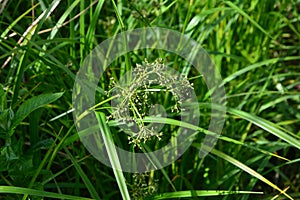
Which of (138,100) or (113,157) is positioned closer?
(113,157)

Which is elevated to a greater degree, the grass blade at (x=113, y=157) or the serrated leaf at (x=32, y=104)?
the serrated leaf at (x=32, y=104)

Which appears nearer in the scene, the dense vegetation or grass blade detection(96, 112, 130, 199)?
grass blade detection(96, 112, 130, 199)

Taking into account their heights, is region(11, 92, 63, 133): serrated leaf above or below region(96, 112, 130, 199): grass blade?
above


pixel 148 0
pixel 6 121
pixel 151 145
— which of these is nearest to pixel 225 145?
pixel 151 145

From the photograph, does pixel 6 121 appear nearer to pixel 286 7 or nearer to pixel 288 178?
pixel 288 178

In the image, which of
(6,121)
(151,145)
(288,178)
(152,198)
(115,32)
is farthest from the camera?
(288,178)

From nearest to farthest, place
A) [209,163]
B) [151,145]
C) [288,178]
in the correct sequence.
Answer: [151,145]
[209,163]
[288,178]

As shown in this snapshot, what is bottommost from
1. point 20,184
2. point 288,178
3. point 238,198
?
point 288,178

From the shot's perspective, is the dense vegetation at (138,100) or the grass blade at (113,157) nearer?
the grass blade at (113,157)
